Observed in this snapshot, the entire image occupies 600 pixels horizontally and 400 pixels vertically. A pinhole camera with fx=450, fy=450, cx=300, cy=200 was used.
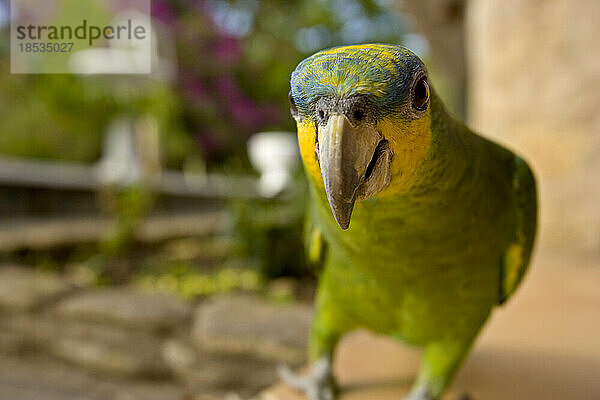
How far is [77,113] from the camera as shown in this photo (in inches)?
161

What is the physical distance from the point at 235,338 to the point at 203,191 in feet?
8.55

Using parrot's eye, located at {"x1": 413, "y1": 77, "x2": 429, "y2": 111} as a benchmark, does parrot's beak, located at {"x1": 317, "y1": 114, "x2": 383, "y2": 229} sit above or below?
below

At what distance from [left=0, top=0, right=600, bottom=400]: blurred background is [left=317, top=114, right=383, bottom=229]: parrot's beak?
945 mm

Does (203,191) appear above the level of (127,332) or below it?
above

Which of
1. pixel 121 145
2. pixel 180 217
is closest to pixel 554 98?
pixel 180 217

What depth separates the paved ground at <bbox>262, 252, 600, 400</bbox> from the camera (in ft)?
2.95

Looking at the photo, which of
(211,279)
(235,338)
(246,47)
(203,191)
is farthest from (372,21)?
(235,338)

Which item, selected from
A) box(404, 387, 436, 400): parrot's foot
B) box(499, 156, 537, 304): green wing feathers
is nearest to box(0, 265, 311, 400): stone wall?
box(404, 387, 436, 400): parrot's foot

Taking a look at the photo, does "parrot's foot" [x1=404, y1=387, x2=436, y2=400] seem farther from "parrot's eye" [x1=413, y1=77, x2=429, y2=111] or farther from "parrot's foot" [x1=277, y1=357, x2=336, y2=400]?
"parrot's eye" [x1=413, y1=77, x2=429, y2=111]

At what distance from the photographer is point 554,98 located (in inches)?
79.8

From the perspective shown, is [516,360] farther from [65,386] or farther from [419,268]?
[65,386]

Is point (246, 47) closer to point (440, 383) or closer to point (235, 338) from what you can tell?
point (235, 338)

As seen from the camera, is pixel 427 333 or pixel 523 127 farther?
pixel 523 127

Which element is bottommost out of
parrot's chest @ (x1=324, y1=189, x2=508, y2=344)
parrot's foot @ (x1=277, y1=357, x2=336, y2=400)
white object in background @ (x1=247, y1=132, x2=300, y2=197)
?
parrot's foot @ (x1=277, y1=357, x2=336, y2=400)
